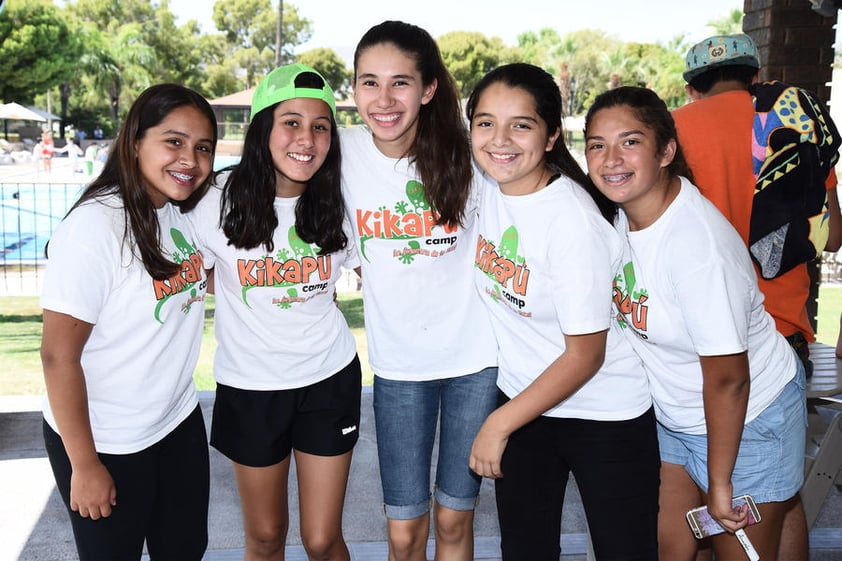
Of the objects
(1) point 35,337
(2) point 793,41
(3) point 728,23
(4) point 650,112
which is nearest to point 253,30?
(3) point 728,23

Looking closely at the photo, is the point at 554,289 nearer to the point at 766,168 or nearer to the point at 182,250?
the point at 766,168

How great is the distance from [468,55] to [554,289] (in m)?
56.1

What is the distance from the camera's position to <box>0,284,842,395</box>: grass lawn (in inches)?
278

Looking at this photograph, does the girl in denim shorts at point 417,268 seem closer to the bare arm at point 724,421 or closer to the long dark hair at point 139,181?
the long dark hair at point 139,181

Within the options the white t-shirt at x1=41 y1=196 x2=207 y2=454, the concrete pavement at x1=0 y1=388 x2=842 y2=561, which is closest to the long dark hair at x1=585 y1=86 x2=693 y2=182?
the white t-shirt at x1=41 y1=196 x2=207 y2=454

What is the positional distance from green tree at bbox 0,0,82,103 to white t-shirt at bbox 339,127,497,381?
3737 cm

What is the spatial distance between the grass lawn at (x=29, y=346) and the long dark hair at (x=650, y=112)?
204 inches

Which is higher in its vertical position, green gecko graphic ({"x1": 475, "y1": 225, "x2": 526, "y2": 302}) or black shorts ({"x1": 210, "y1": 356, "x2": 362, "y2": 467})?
green gecko graphic ({"x1": 475, "y1": 225, "x2": 526, "y2": 302})

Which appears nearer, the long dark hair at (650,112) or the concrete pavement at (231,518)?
the long dark hair at (650,112)

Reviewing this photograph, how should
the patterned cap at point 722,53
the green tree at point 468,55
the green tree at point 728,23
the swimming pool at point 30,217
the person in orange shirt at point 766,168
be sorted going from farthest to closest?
the green tree at point 468,55, the green tree at point 728,23, the swimming pool at point 30,217, the patterned cap at point 722,53, the person in orange shirt at point 766,168

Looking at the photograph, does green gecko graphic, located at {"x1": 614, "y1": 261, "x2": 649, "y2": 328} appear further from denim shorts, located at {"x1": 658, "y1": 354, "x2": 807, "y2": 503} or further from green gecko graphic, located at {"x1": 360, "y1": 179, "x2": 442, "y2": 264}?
green gecko graphic, located at {"x1": 360, "y1": 179, "x2": 442, "y2": 264}

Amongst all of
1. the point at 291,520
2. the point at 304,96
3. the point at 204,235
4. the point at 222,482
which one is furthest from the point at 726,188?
the point at 222,482

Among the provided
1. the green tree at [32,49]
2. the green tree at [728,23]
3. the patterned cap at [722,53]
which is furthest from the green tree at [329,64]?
the patterned cap at [722,53]

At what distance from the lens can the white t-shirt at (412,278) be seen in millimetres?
2369
